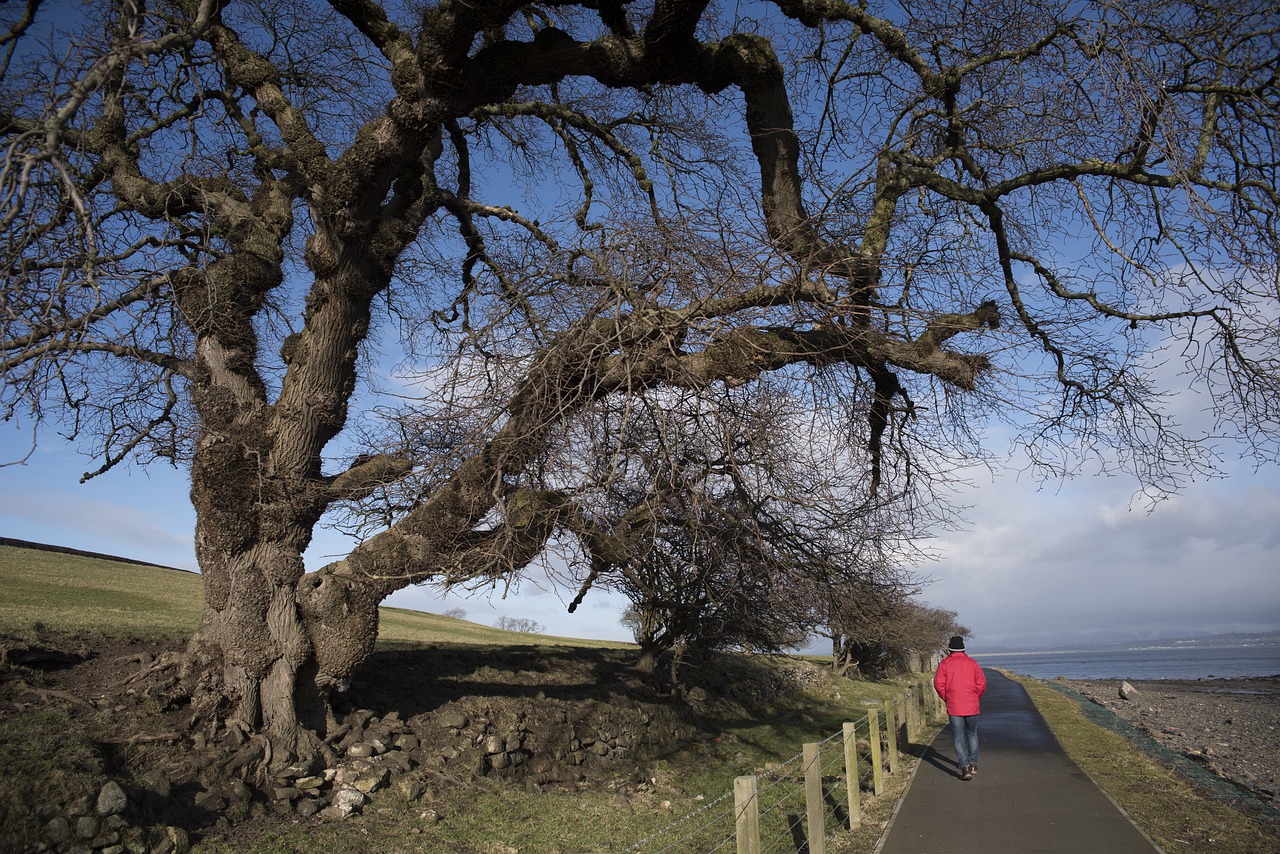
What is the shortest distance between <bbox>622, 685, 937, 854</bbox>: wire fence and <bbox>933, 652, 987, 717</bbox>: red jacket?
3.40ft

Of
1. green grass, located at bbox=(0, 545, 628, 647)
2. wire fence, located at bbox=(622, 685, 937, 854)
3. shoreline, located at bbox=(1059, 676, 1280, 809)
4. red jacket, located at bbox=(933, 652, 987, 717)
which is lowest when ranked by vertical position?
shoreline, located at bbox=(1059, 676, 1280, 809)

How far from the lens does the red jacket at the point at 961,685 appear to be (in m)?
10.2

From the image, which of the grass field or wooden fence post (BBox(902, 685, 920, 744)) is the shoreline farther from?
wooden fence post (BBox(902, 685, 920, 744))

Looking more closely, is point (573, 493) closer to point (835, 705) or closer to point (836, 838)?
point (836, 838)

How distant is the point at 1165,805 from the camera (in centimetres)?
845

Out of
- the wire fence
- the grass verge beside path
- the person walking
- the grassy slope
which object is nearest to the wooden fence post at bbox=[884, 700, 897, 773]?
the wire fence

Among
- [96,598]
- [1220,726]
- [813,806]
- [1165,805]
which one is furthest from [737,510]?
[1220,726]

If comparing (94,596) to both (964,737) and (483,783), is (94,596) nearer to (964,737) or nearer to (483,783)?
(483,783)

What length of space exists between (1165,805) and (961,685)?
2415 millimetres

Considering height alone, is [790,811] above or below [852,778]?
below

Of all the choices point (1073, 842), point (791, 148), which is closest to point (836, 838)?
point (1073, 842)

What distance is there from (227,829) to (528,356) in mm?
4683

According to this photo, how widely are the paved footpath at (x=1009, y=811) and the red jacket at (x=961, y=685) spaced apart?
88 cm

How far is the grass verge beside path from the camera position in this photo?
6930 millimetres
